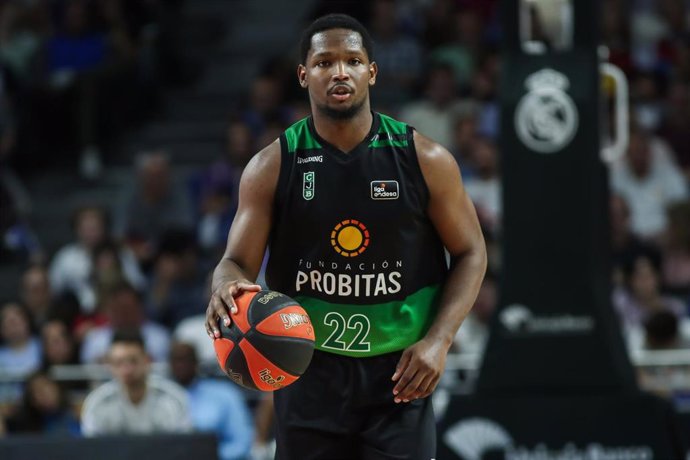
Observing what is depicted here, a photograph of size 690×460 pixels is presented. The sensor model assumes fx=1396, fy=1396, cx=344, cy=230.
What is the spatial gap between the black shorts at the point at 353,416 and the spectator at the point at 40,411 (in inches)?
203

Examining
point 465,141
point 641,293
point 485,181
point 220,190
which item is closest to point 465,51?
point 465,141

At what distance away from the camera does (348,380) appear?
15.7 feet

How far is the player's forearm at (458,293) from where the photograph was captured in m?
4.67

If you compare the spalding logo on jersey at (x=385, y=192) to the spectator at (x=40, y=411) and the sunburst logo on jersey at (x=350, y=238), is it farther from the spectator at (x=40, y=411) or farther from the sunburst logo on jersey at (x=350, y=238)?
the spectator at (x=40, y=411)

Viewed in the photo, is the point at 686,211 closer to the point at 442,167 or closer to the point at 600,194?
the point at 600,194

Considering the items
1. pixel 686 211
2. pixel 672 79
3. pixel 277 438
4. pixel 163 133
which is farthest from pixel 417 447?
pixel 163 133

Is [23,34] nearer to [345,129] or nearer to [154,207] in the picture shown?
[154,207]

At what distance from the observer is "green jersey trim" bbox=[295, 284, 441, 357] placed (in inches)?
188

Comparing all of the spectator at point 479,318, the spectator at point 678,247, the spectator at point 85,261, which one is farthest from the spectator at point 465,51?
the spectator at point 85,261

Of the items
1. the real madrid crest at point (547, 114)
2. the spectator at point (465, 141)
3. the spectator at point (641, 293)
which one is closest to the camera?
the real madrid crest at point (547, 114)

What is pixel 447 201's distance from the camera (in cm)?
476

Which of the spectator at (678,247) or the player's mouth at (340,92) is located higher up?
the player's mouth at (340,92)

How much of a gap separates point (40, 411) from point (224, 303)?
559 centimetres

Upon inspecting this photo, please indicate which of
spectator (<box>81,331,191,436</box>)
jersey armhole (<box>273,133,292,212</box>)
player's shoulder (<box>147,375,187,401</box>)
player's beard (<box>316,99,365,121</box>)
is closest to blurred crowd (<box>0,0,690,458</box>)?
→ player's shoulder (<box>147,375,187,401</box>)
